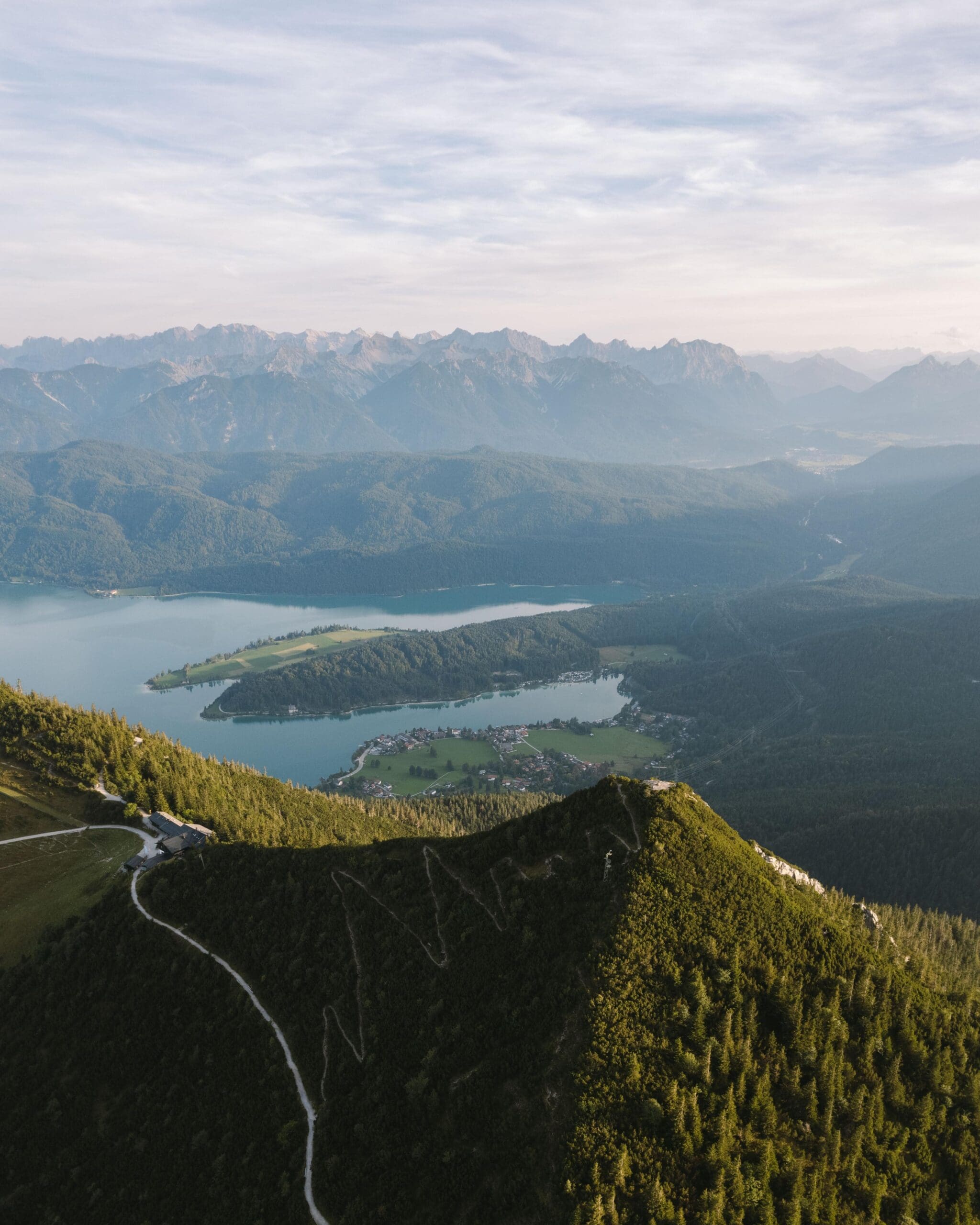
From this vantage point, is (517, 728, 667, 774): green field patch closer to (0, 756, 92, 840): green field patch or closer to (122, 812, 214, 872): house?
(122, 812, 214, 872): house

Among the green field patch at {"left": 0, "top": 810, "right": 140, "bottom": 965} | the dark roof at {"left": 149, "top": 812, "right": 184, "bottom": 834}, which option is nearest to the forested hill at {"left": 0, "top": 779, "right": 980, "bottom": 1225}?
the green field patch at {"left": 0, "top": 810, "right": 140, "bottom": 965}

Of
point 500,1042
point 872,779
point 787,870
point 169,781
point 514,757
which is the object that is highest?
point 500,1042

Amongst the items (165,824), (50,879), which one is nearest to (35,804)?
(50,879)

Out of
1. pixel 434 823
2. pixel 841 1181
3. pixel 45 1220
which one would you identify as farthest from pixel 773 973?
pixel 434 823

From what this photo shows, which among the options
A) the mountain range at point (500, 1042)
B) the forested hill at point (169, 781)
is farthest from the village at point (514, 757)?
the mountain range at point (500, 1042)

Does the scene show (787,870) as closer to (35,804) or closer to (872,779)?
(35,804)

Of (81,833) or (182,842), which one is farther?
(81,833)

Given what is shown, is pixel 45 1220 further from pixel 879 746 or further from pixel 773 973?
pixel 879 746
